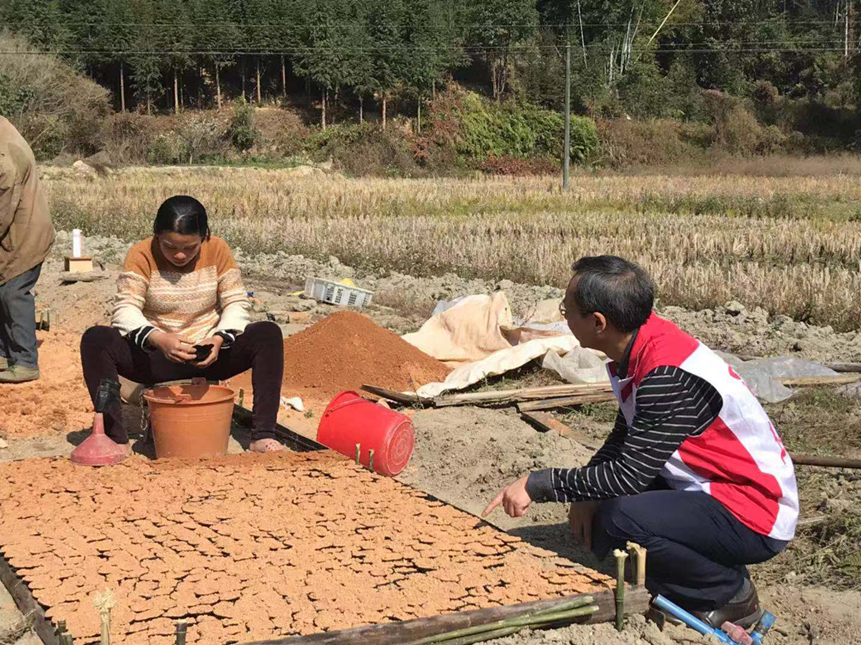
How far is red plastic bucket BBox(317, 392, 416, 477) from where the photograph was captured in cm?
450

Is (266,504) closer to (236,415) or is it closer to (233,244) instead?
(236,415)

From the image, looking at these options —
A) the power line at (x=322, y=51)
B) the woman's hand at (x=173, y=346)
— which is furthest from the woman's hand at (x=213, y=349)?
the power line at (x=322, y=51)

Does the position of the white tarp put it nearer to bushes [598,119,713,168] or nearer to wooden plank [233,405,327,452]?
wooden plank [233,405,327,452]

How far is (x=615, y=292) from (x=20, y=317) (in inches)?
179

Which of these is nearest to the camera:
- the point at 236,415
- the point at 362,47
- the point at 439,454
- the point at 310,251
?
the point at 439,454

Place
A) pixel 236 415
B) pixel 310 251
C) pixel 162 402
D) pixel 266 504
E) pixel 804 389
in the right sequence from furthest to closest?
pixel 310 251 → pixel 804 389 → pixel 236 415 → pixel 162 402 → pixel 266 504

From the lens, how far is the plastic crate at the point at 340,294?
9.20 m

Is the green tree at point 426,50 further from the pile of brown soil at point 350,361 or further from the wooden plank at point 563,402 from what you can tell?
the wooden plank at point 563,402

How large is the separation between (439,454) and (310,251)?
9027 millimetres

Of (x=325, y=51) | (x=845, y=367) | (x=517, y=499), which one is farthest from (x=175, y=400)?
(x=325, y=51)

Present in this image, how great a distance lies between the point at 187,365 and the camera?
4652 mm

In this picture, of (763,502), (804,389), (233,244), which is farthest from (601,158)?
(763,502)

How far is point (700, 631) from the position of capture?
9.72ft

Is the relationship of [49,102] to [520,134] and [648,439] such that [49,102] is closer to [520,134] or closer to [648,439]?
[520,134]
